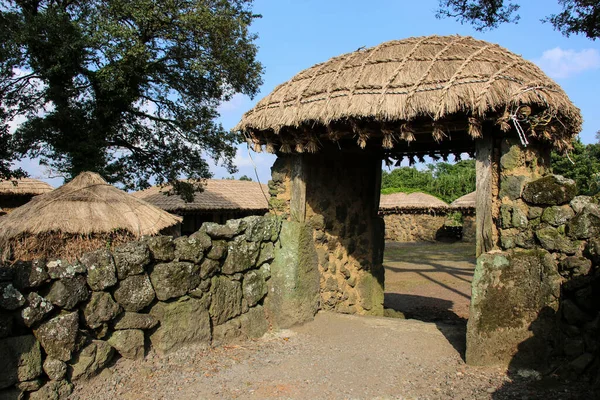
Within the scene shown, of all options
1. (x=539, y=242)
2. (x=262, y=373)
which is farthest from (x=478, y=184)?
(x=262, y=373)

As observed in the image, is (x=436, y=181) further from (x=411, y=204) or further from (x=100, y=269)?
(x=100, y=269)

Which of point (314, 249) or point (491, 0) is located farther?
point (491, 0)

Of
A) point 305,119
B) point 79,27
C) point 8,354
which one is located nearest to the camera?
point 8,354

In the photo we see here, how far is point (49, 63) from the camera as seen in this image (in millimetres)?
9000

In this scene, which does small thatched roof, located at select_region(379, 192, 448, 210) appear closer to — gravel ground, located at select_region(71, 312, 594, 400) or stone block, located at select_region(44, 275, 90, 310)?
gravel ground, located at select_region(71, 312, 594, 400)

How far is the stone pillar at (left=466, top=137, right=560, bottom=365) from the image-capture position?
431 cm

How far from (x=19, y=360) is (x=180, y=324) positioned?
1.52 metres

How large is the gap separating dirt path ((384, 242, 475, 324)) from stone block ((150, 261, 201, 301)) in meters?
4.81

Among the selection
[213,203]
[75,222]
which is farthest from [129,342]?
[213,203]

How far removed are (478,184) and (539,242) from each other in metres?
0.85

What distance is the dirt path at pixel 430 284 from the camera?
344 inches

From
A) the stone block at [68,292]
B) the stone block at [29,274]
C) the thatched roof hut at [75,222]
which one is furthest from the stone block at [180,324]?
the thatched roof hut at [75,222]

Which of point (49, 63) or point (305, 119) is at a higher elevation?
point (49, 63)

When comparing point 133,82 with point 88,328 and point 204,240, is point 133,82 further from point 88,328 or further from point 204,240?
point 88,328
